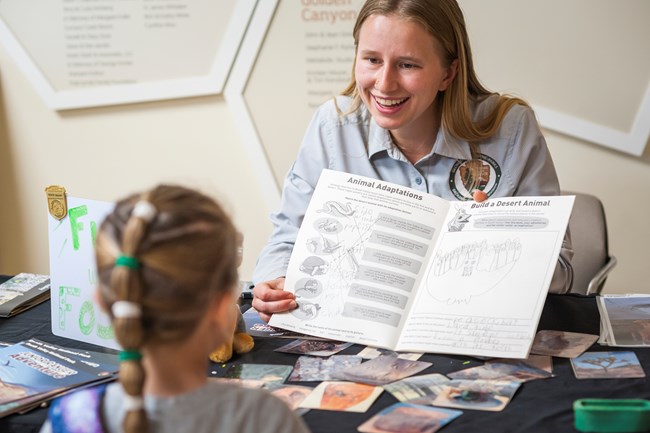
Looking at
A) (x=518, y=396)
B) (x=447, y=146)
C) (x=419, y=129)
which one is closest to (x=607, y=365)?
(x=518, y=396)

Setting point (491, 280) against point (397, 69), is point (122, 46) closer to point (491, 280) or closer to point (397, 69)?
point (397, 69)

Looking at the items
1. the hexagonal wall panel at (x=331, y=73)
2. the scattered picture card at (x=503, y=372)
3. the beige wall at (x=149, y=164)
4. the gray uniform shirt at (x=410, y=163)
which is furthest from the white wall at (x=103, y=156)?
the scattered picture card at (x=503, y=372)

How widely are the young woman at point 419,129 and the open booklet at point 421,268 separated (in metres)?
0.14

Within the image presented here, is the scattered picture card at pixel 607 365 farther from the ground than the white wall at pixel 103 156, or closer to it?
farther from the ground

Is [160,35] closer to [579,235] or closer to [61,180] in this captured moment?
[61,180]

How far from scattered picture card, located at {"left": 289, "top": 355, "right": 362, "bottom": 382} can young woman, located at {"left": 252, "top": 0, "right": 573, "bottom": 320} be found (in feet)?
0.99

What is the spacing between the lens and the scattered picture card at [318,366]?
1631 millimetres

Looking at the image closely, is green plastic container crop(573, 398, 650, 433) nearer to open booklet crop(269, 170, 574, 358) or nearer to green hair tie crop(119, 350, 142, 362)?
open booklet crop(269, 170, 574, 358)

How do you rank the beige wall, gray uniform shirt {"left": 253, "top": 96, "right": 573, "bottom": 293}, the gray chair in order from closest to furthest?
gray uniform shirt {"left": 253, "top": 96, "right": 573, "bottom": 293} → the gray chair → the beige wall

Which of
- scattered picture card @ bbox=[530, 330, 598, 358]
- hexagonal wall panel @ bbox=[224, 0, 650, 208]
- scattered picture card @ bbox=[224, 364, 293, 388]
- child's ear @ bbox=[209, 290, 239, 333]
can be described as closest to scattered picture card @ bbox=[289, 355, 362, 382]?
scattered picture card @ bbox=[224, 364, 293, 388]

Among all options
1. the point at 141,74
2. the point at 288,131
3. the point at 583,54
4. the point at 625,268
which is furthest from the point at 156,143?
the point at 625,268

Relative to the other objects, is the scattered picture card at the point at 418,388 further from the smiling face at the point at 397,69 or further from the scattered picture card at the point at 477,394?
the smiling face at the point at 397,69

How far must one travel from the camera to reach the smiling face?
2084mm

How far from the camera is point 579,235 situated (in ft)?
9.12
